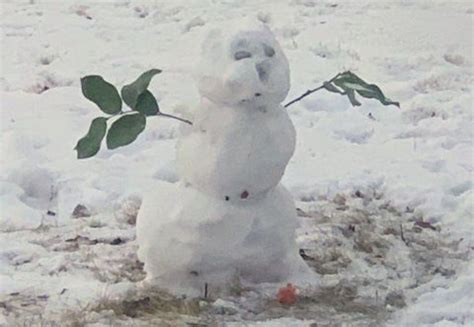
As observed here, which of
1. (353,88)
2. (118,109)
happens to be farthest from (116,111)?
(353,88)

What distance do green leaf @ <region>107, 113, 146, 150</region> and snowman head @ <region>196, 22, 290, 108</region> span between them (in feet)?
0.56

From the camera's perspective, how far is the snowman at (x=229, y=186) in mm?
2943

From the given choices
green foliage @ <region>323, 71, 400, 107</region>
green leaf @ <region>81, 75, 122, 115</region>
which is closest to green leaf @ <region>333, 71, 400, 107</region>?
green foliage @ <region>323, 71, 400, 107</region>

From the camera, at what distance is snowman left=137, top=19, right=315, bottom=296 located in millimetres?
2943

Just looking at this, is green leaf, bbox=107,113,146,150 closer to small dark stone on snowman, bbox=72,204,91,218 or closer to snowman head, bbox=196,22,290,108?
snowman head, bbox=196,22,290,108

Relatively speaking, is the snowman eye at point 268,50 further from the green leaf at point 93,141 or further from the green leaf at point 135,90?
the green leaf at point 93,141

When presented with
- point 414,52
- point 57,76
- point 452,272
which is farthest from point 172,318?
point 414,52

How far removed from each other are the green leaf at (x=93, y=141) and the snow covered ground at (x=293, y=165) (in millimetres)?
359

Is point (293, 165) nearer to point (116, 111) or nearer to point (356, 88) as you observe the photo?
point (356, 88)

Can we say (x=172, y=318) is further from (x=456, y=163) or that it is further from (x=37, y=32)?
(x=37, y=32)

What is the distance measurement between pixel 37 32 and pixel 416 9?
76.6 inches

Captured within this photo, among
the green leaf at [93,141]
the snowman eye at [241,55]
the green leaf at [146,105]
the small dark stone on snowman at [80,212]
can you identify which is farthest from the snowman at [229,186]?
the small dark stone on snowman at [80,212]

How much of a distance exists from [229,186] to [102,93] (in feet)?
1.25

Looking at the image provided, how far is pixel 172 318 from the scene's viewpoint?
2920mm
